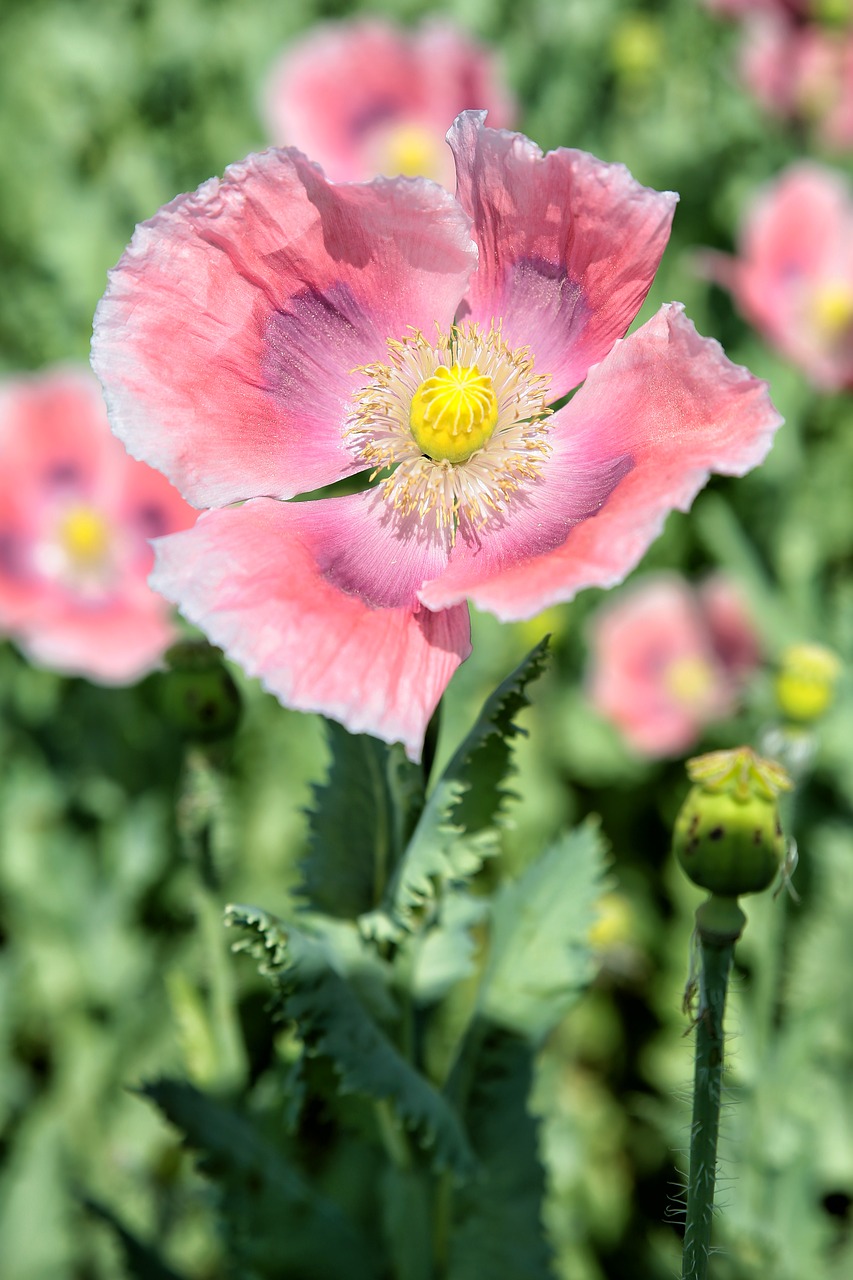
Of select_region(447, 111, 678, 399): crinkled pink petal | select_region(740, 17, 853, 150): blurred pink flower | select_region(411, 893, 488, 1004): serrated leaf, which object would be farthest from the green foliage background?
select_region(447, 111, 678, 399): crinkled pink petal

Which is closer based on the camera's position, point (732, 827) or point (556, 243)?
point (732, 827)

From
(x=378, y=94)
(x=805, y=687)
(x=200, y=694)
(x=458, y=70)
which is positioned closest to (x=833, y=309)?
(x=458, y=70)

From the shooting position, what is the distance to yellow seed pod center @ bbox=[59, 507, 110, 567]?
9.35 ft

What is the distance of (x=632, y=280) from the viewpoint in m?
1.08

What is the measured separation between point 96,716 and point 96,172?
1.80 meters

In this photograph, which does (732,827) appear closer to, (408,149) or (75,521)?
(75,521)

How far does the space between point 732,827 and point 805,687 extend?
0.88 m

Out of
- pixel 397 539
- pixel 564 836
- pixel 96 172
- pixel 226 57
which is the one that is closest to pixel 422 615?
pixel 397 539

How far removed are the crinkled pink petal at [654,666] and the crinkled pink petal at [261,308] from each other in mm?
1842

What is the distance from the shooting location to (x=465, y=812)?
115 centimetres

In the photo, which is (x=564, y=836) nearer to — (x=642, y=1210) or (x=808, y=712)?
(x=808, y=712)

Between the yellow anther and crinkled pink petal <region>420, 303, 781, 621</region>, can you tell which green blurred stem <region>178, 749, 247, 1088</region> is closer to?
crinkled pink petal <region>420, 303, 781, 621</region>

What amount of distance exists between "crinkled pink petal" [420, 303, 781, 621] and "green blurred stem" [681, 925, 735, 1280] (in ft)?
0.96

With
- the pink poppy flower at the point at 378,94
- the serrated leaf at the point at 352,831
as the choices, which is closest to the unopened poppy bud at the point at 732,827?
the serrated leaf at the point at 352,831
